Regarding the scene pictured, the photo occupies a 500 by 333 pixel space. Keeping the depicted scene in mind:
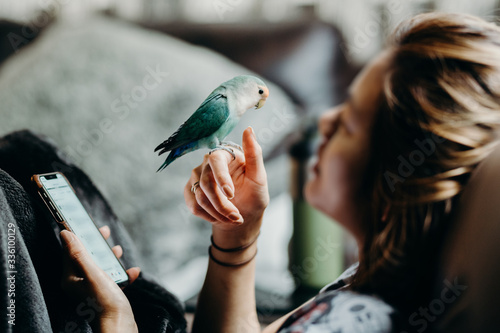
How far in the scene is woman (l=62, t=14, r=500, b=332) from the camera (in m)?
0.21

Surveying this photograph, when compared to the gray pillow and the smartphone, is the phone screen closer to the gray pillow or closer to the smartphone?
the smartphone

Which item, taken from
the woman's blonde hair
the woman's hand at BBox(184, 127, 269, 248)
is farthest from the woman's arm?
the woman's blonde hair

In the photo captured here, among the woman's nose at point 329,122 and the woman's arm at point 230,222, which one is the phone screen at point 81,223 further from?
the woman's nose at point 329,122

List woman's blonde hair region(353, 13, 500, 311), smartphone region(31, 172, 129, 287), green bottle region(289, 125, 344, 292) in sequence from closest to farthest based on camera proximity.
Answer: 1. woman's blonde hair region(353, 13, 500, 311)
2. smartphone region(31, 172, 129, 287)
3. green bottle region(289, 125, 344, 292)

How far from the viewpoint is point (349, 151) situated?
0.25 metres

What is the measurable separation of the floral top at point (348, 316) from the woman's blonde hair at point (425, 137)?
12 mm

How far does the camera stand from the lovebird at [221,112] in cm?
29

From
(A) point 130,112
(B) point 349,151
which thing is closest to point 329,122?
(B) point 349,151

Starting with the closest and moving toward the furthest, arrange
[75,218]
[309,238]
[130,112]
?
1. [75,218]
2. [309,238]
3. [130,112]

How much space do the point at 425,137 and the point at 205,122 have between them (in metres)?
0.14

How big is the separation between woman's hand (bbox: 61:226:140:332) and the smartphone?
0.02 m

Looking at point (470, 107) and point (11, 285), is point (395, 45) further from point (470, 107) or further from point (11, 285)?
point (11, 285)

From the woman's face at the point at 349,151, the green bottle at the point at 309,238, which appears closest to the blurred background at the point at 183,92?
the green bottle at the point at 309,238

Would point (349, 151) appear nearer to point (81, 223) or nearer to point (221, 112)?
point (221, 112)
